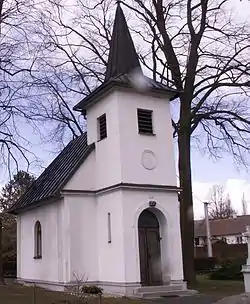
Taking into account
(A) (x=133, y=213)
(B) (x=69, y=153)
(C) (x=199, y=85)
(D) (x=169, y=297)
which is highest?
(C) (x=199, y=85)

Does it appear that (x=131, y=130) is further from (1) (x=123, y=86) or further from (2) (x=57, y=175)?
(2) (x=57, y=175)

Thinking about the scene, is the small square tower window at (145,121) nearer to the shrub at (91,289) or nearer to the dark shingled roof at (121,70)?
the dark shingled roof at (121,70)

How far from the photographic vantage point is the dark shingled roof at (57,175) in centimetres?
2188

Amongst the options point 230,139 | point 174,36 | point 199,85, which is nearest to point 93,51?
point 174,36

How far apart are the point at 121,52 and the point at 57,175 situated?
21.7 feet

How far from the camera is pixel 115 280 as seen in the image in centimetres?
1975

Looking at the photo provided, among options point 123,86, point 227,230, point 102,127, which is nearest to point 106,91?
point 123,86

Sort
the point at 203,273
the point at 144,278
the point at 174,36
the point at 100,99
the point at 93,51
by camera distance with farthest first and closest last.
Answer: the point at 203,273
the point at 93,51
the point at 174,36
the point at 100,99
the point at 144,278

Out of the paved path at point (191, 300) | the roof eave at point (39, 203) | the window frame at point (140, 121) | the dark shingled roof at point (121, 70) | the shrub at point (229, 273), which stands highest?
the dark shingled roof at point (121, 70)

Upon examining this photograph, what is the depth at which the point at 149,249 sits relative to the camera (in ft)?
68.2

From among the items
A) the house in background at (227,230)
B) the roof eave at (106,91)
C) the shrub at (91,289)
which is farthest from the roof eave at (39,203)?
the house in background at (227,230)

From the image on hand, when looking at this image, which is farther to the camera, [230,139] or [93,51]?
[93,51]

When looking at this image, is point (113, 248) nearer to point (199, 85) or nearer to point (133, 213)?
point (133, 213)

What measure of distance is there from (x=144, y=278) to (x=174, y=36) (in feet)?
46.5
